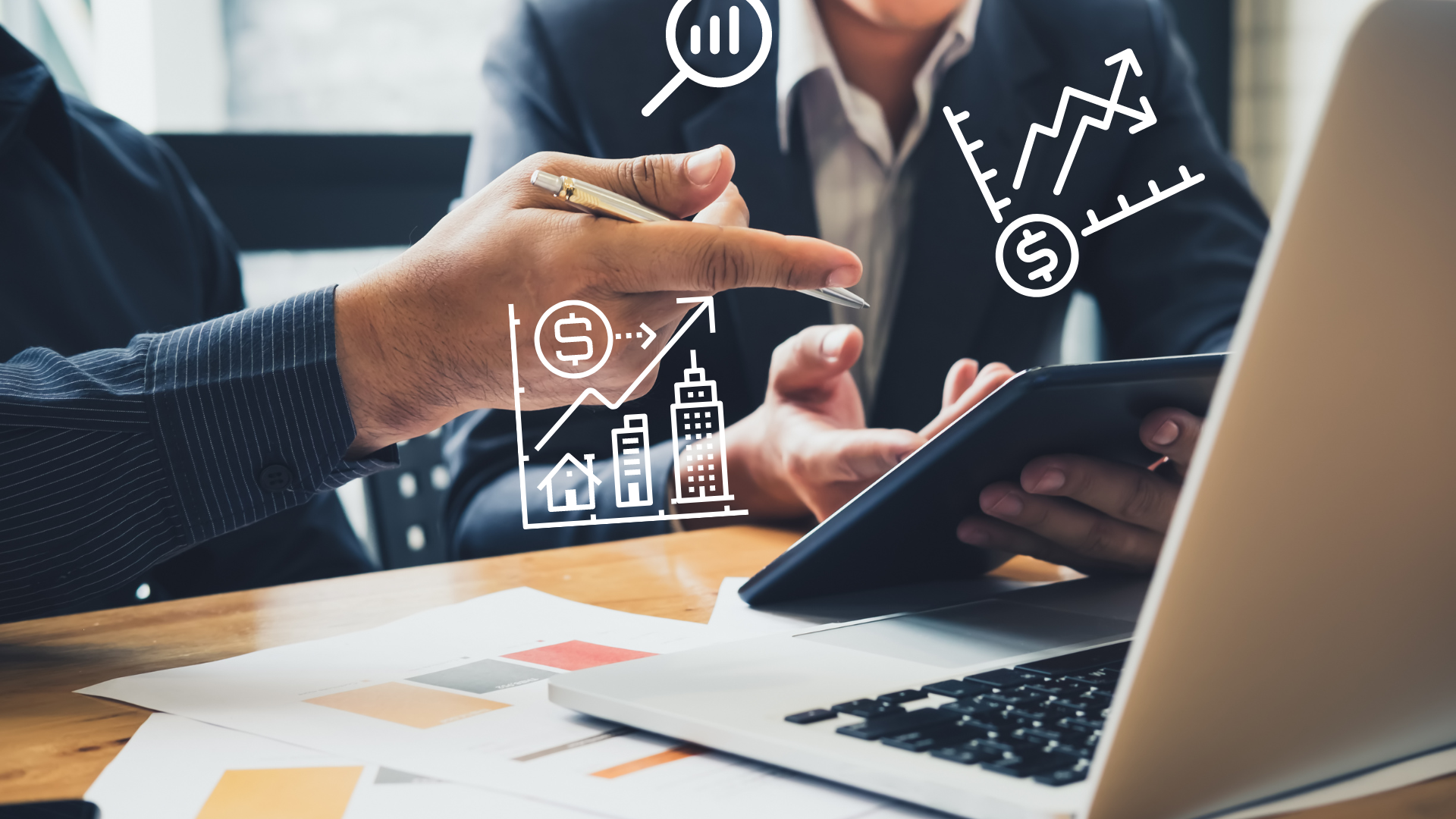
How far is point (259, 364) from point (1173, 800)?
1.42 feet

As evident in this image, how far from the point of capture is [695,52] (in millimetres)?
938

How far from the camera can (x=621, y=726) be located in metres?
0.34

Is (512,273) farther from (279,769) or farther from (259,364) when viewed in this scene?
(279,769)

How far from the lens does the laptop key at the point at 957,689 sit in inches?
12.8

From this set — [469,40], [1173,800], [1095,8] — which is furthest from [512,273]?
[469,40]

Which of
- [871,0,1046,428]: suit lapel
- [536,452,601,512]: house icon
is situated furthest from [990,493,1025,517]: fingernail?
[871,0,1046,428]: suit lapel

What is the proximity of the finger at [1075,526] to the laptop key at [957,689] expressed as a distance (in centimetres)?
17

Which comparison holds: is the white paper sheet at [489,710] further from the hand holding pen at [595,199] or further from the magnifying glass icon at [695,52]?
the magnifying glass icon at [695,52]

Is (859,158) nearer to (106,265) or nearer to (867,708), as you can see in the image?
(106,265)

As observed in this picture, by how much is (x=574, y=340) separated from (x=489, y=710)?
0.63ft

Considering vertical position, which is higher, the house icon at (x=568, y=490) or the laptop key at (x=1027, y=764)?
the laptop key at (x=1027, y=764)

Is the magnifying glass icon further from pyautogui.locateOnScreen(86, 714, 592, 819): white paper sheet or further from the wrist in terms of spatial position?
pyautogui.locateOnScreen(86, 714, 592, 819): white paper sheet
